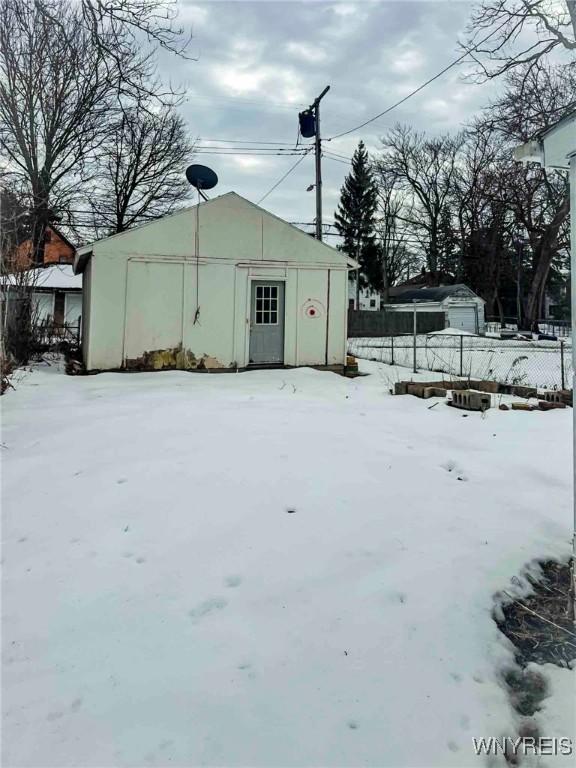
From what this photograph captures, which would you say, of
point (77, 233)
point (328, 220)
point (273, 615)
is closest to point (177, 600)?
point (273, 615)

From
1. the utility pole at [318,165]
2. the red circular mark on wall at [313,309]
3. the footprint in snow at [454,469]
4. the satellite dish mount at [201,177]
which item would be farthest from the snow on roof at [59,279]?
the footprint in snow at [454,469]

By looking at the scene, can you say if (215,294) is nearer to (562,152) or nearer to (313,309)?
(313,309)

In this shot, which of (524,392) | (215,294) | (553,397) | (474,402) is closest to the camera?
(474,402)

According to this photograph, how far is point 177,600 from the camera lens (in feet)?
7.50

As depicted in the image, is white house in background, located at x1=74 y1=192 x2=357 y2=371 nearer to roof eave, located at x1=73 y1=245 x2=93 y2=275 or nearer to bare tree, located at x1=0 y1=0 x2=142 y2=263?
roof eave, located at x1=73 y1=245 x2=93 y2=275

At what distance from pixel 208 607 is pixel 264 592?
10.3 inches

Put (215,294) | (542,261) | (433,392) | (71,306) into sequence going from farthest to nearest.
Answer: (542,261)
(71,306)
(215,294)
(433,392)

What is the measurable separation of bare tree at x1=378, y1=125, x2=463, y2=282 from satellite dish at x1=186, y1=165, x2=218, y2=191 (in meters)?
32.2

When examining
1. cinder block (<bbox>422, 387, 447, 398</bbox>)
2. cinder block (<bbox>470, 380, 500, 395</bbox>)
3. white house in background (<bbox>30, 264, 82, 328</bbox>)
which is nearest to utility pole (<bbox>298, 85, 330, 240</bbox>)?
cinder block (<bbox>470, 380, 500, 395</bbox>)

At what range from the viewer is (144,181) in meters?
23.0

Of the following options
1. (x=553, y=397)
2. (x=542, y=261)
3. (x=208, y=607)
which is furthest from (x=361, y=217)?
(x=208, y=607)

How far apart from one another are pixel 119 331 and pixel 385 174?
36.6m

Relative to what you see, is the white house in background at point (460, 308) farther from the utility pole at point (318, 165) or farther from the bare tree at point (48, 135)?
the bare tree at point (48, 135)

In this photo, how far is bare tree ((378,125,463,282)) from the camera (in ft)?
129
